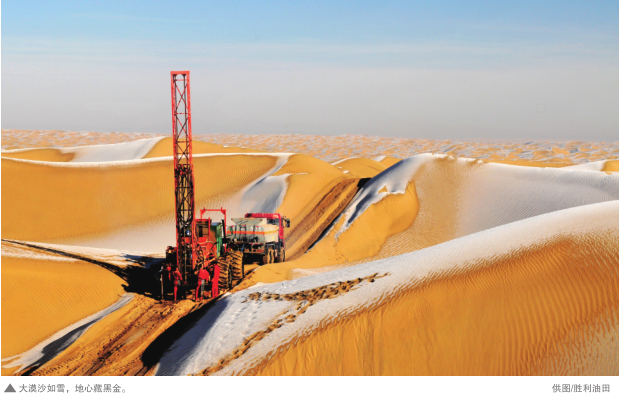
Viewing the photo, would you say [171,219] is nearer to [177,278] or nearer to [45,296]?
[45,296]

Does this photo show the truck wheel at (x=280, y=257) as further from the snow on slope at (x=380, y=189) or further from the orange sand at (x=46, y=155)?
the orange sand at (x=46, y=155)

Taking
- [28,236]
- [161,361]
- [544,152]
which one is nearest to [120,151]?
[28,236]

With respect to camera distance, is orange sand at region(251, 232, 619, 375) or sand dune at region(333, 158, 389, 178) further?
sand dune at region(333, 158, 389, 178)

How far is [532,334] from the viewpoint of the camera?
10.7 meters

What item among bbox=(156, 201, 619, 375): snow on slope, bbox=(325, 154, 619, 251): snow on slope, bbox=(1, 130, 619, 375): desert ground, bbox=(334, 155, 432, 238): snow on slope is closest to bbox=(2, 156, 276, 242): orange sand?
bbox=(1, 130, 619, 375): desert ground

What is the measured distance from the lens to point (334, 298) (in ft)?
42.9

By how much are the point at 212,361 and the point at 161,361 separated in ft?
5.94

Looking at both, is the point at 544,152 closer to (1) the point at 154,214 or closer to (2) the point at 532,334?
(1) the point at 154,214

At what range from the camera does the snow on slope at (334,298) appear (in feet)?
36.8

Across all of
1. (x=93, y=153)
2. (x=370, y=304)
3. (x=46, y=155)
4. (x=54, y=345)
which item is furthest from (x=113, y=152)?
(x=370, y=304)

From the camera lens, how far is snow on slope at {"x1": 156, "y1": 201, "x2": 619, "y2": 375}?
36.8 ft

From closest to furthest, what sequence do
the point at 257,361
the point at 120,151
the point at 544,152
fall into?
1. the point at 257,361
2. the point at 120,151
3. the point at 544,152

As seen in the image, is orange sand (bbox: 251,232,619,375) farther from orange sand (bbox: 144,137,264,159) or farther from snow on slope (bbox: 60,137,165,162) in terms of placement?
snow on slope (bbox: 60,137,165,162)

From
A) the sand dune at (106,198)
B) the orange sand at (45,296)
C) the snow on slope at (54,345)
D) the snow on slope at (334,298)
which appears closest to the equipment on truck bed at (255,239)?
the orange sand at (45,296)
